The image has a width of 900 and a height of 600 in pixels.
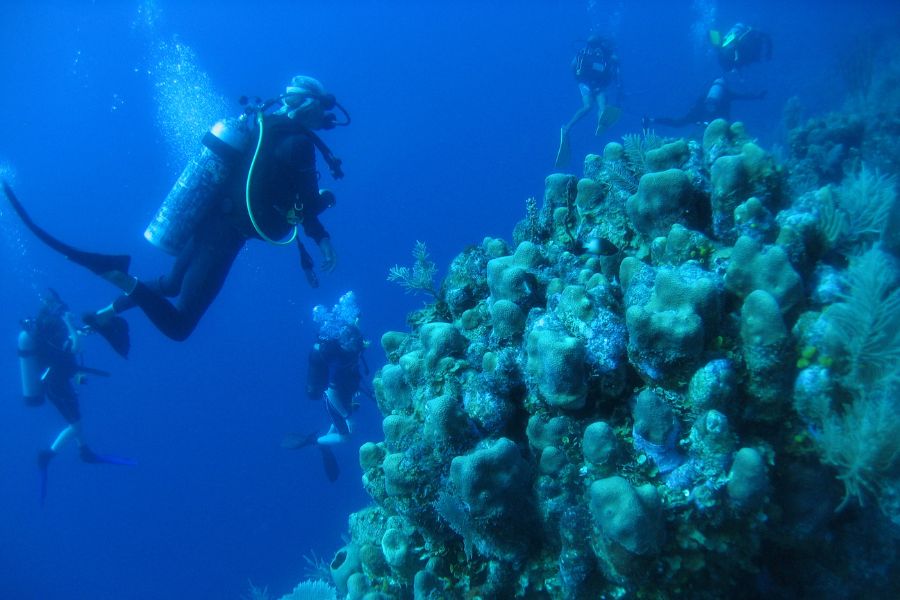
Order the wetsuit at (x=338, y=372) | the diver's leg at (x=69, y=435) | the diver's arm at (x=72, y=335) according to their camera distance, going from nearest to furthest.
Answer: the wetsuit at (x=338, y=372)
the diver's arm at (x=72, y=335)
the diver's leg at (x=69, y=435)

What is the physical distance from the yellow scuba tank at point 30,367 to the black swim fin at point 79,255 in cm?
730

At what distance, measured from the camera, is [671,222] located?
3.13 meters

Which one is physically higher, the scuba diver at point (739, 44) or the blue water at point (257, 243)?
the blue water at point (257, 243)

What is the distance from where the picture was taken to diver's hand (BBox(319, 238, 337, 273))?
686cm

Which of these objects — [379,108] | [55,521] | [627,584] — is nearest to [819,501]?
[627,584]

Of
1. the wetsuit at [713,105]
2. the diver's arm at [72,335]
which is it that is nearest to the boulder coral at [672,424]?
the diver's arm at [72,335]

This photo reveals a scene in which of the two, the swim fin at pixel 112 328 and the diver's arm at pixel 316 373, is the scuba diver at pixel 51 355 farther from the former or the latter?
the swim fin at pixel 112 328

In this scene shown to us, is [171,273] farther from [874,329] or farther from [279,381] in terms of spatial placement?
[279,381]

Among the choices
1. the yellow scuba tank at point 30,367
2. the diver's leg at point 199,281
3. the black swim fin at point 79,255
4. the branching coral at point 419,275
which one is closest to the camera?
the branching coral at point 419,275

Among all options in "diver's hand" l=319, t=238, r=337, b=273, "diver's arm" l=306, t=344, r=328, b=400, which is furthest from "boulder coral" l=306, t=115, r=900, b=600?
"diver's arm" l=306, t=344, r=328, b=400

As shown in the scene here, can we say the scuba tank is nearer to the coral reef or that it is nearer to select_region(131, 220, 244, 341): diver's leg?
select_region(131, 220, 244, 341): diver's leg

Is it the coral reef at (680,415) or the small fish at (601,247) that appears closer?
the coral reef at (680,415)

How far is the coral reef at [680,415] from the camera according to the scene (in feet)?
6.99

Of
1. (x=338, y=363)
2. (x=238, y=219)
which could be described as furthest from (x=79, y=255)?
(x=338, y=363)
